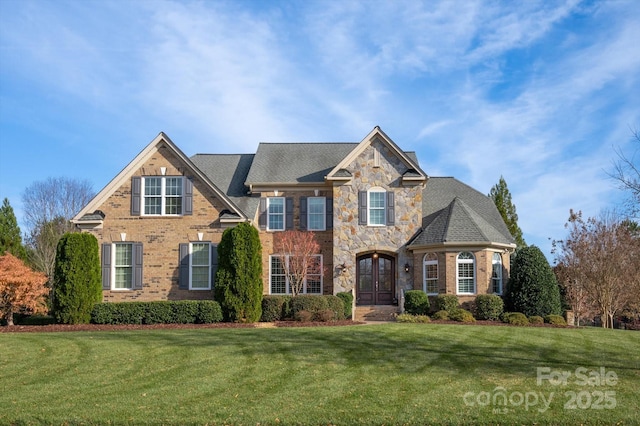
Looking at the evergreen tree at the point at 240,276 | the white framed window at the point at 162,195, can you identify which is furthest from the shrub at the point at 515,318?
the white framed window at the point at 162,195

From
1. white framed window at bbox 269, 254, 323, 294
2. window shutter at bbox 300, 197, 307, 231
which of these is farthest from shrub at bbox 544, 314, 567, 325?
window shutter at bbox 300, 197, 307, 231

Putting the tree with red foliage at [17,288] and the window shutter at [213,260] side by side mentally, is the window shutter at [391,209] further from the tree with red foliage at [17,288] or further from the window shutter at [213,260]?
the tree with red foliage at [17,288]

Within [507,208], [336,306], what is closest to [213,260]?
[336,306]

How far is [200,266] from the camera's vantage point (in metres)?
26.4

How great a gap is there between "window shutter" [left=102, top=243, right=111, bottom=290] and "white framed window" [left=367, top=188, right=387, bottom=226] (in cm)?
1088

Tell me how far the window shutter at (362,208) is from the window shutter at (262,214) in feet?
13.8

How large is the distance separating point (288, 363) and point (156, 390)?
3112 mm

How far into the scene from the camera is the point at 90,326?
2238 centimetres

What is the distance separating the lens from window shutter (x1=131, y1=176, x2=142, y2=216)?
2659cm

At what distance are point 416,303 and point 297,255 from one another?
5184 millimetres

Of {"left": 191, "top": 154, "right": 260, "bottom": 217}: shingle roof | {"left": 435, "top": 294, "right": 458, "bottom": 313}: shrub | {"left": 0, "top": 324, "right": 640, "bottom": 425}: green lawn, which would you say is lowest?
{"left": 0, "top": 324, "right": 640, "bottom": 425}: green lawn

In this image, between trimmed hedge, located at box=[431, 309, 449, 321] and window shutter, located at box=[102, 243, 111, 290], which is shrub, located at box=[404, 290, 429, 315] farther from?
window shutter, located at box=[102, 243, 111, 290]

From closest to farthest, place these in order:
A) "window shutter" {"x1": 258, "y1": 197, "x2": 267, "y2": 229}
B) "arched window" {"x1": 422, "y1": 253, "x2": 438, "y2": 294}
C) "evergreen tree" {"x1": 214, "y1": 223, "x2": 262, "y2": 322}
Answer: "evergreen tree" {"x1": 214, "y1": 223, "x2": 262, "y2": 322} → "arched window" {"x1": 422, "y1": 253, "x2": 438, "y2": 294} → "window shutter" {"x1": 258, "y1": 197, "x2": 267, "y2": 229}

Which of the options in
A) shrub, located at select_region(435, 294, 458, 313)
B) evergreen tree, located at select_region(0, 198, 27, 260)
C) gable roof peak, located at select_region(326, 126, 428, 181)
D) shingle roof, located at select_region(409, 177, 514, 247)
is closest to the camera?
shrub, located at select_region(435, 294, 458, 313)
